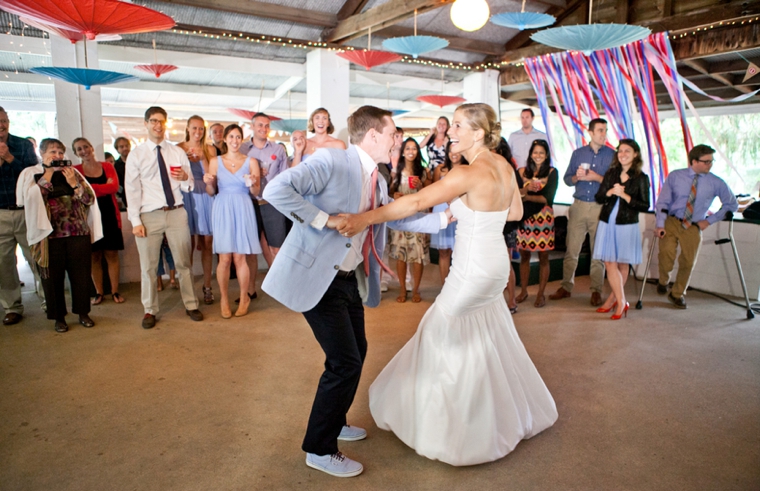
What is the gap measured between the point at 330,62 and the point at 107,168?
3989 mm

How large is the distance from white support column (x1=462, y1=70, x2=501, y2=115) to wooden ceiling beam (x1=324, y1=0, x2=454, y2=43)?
2.84 metres

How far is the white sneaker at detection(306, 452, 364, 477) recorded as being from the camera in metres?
2.29

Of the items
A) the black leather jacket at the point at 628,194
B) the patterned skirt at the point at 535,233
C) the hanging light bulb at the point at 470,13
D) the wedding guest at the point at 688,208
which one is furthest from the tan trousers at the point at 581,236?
the hanging light bulb at the point at 470,13

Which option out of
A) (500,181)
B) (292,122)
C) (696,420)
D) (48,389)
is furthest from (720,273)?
(292,122)

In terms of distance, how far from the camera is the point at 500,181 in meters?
2.47

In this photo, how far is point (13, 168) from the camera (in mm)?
4301

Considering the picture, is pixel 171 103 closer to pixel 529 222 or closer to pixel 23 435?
pixel 529 222

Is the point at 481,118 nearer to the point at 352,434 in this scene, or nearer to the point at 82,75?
the point at 352,434

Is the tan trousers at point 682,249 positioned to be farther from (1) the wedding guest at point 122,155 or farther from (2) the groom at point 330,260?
(1) the wedding guest at point 122,155

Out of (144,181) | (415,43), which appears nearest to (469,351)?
(144,181)

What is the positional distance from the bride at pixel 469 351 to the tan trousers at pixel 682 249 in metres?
3.41

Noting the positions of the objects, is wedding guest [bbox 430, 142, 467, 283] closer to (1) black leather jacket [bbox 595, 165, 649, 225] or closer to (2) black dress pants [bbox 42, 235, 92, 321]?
(1) black leather jacket [bbox 595, 165, 649, 225]

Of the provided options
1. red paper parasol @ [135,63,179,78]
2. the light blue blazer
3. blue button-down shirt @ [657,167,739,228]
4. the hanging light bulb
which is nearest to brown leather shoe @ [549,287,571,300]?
blue button-down shirt @ [657,167,739,228]

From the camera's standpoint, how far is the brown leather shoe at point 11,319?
4410 mm
